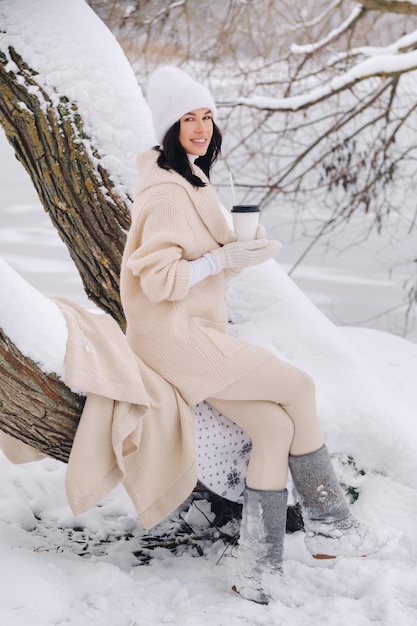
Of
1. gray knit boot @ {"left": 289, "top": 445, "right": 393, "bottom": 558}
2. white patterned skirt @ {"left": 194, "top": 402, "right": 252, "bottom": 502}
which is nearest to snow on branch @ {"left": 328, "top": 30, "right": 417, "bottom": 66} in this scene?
Result: white patterned skirt @ {"left": 194, "top": 402, "right": 252, "bottom": 502}

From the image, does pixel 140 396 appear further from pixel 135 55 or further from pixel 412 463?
pixel 135 55

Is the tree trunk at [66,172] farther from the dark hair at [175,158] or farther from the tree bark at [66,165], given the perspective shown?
the dark hair at [175,158]

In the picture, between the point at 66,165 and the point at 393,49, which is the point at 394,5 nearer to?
the point at 393,49

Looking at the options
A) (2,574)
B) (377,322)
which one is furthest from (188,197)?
(377,322)

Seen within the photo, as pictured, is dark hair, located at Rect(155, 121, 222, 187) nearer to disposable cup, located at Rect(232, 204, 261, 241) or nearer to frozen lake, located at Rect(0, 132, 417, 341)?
disposable cup, located at Rect(232, 204, 261, 241)

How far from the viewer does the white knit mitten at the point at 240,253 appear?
240 centimetres

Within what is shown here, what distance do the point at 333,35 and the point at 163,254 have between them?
409 centimetres

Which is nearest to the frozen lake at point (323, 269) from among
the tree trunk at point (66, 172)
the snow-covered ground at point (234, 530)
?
the snow-covered ground at point (234, 530)

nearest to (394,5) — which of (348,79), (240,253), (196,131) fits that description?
A: (348,79)

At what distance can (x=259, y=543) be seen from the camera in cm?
246

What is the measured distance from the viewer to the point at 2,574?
231 cm

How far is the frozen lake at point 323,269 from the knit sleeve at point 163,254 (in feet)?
12.0

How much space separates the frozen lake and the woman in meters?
3.57

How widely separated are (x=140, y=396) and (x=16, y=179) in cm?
1193
